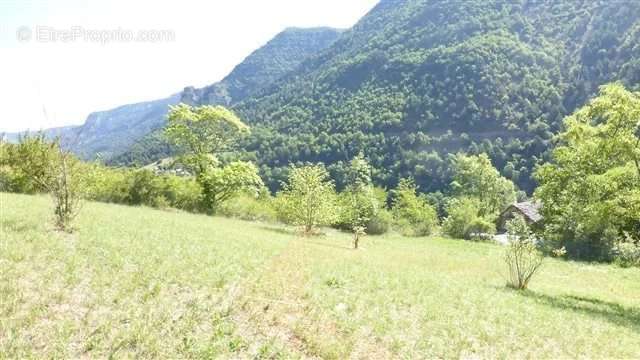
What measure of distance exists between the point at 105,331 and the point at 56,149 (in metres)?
14.7

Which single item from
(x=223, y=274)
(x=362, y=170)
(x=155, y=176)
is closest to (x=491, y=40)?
(x=362, y=170)

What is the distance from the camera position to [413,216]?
2963 inches

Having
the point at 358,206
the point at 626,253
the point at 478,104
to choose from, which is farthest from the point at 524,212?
the point at 478,104

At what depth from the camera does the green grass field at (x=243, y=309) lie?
427 inches

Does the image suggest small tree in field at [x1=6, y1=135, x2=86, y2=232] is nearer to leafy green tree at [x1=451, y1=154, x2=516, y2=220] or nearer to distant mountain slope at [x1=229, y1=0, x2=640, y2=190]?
leafy green tree at [x1=451, y1=154, x2=516, y2=220]

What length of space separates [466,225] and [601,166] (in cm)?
4410

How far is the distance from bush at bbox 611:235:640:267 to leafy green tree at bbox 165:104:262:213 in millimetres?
33968

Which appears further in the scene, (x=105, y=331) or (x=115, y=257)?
(x=115, y=257)

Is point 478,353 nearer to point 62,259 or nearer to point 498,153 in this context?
point 62,259

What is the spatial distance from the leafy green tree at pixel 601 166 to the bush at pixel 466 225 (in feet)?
131

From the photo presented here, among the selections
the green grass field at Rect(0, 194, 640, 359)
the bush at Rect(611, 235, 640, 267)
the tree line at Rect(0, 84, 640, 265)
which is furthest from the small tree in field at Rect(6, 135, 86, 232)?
the bush at Rect(611, 235, 640, 267)

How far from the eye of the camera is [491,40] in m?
192

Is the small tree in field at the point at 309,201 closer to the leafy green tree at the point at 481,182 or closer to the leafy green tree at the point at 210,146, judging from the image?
the leafy green tree at the point at 210,146

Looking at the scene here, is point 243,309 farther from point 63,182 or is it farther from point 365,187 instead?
point 365,187
